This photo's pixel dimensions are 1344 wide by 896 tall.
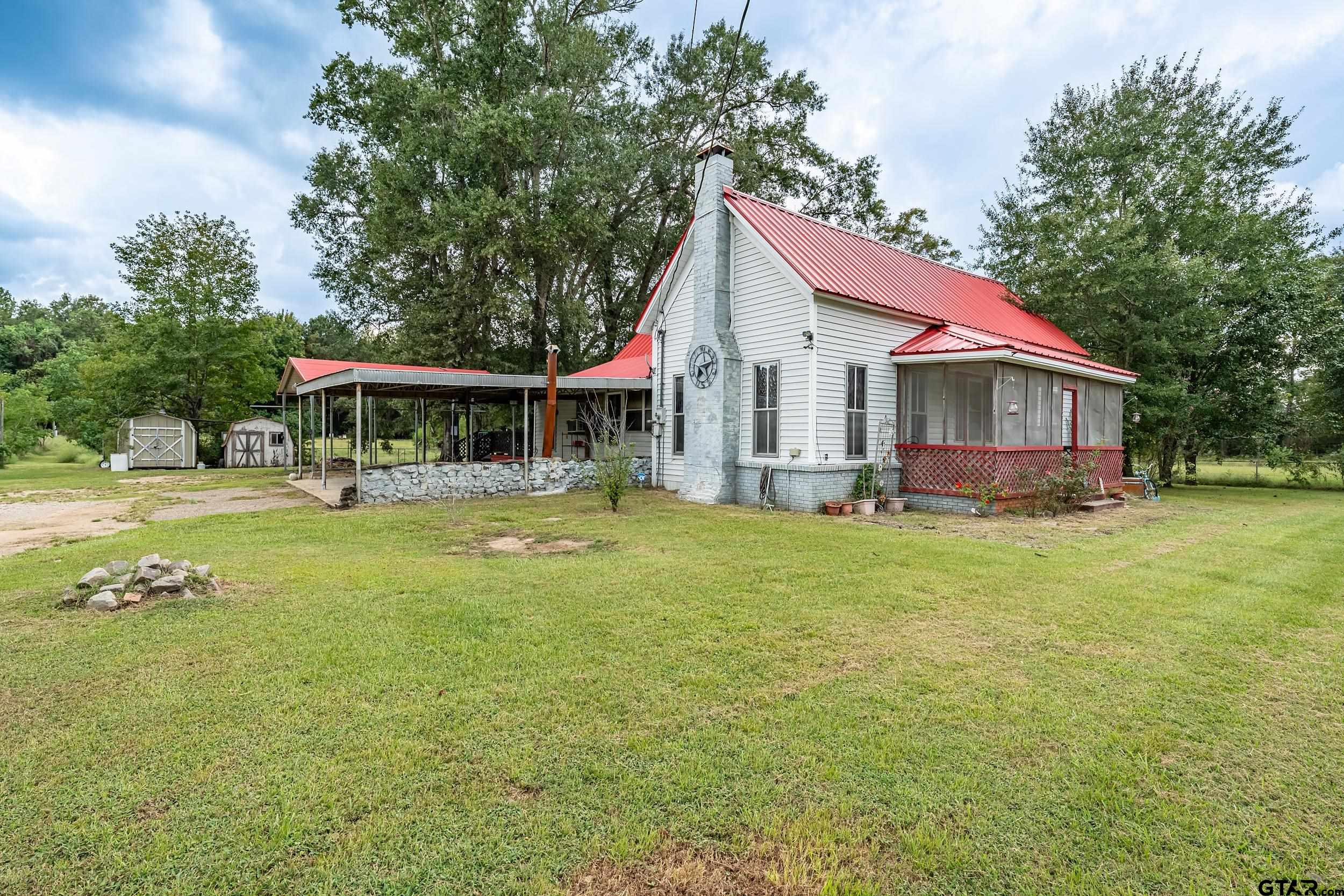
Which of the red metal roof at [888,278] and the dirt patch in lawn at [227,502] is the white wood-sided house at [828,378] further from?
the dirt patch in lawn at [227,502]

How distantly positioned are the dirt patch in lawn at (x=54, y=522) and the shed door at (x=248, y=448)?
12.2 metres

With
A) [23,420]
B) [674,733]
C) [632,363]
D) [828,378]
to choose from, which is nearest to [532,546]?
[674,733]

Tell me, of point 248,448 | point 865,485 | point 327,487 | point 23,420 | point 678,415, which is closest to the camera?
point 865,485

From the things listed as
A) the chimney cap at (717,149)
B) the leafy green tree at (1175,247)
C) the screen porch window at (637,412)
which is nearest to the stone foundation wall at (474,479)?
the screen porch window at (637,412)

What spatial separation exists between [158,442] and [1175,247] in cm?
3388

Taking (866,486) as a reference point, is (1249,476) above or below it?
below

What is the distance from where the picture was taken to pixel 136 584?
498 cm

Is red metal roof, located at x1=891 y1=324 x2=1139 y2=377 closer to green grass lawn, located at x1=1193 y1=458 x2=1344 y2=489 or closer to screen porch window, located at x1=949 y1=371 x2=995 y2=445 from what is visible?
screen porch window, located at x1=949 y1=371 x2=995 y2=445

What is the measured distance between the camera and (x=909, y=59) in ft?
39.5

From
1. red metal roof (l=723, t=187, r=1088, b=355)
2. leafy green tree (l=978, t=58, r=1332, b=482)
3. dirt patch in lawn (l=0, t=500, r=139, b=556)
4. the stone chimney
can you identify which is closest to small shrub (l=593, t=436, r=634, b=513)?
the stone chimney

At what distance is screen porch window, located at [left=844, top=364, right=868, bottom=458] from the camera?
37.4 feet

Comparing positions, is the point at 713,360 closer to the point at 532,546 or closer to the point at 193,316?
the point at 532,546

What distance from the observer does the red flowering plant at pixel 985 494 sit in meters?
10.5

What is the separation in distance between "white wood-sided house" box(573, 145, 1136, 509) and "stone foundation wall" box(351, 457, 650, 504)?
90.0 inches
